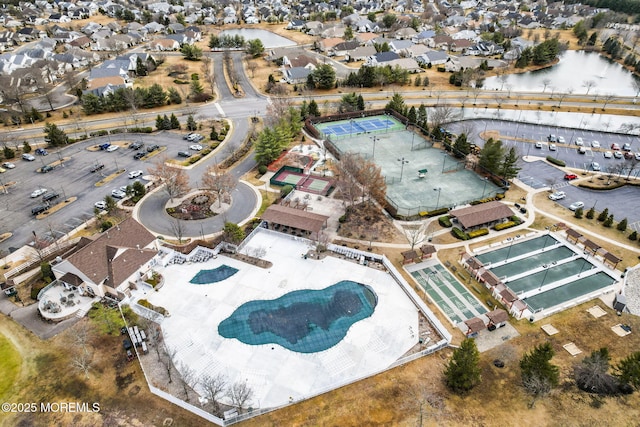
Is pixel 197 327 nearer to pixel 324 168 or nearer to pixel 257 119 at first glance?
pixel 324 168

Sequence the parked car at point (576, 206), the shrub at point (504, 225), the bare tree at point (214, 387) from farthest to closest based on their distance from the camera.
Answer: the parked car at point (576, 206) → the shrub at point (504, 225) → the bare tree at point (214, 387)

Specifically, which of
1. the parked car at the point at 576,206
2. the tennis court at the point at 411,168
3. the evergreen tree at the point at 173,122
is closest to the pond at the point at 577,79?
the tennis court at the point at 411,168

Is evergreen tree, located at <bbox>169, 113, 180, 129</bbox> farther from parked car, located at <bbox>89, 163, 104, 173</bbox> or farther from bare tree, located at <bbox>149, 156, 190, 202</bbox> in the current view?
bare tree, located at <bbox>149, 156, 190, 202</bbox>

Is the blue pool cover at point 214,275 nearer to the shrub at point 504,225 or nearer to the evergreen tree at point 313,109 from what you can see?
the shrub at point 504,225

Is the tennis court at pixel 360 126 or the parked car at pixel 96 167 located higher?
the tennis court at pixel 360 126

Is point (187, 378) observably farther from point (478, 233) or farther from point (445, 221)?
point (478, 233)

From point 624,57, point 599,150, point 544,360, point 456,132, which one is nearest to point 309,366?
point 544,360
